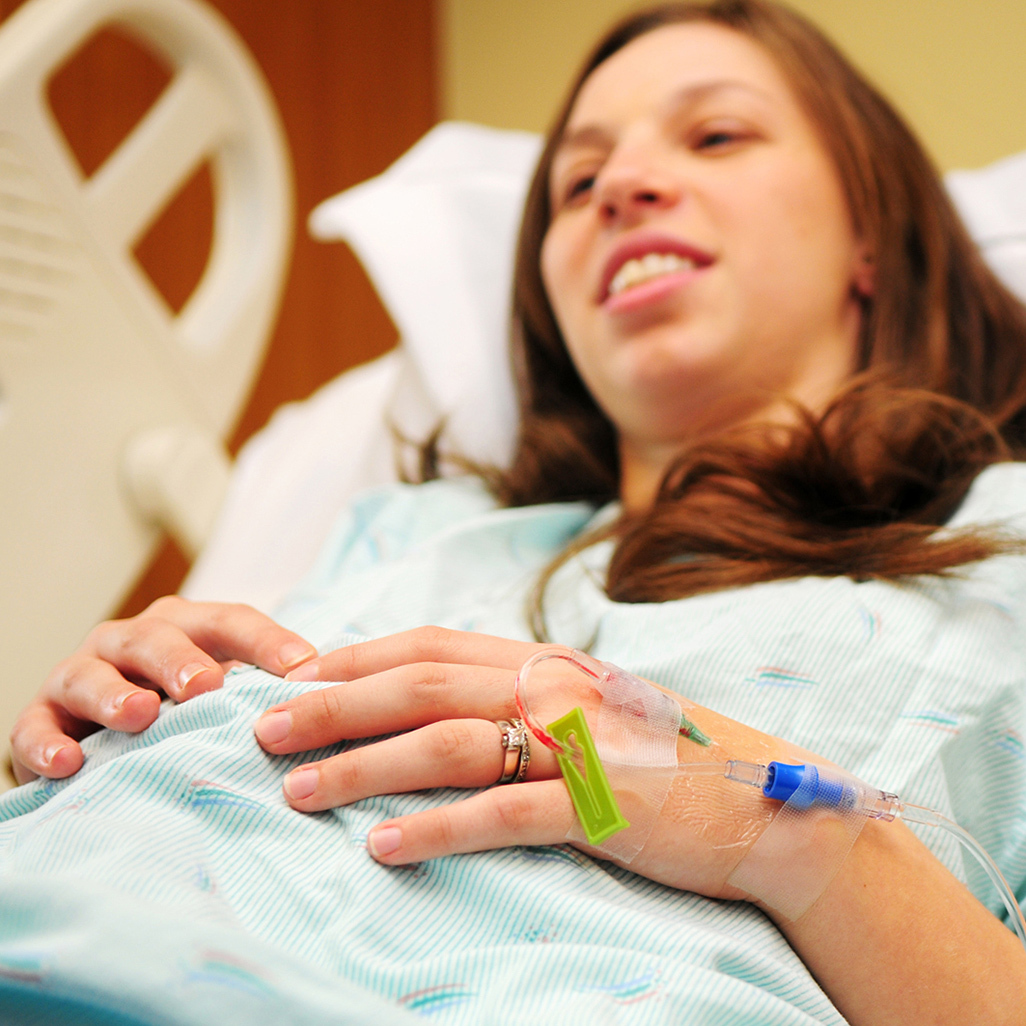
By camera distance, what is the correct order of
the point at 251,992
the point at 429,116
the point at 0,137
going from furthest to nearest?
the point at 429,116
the point at 0,137
the point at 251,992

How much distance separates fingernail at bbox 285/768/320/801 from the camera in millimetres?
563

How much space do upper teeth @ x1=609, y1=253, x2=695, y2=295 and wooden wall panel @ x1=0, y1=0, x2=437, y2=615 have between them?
139cm

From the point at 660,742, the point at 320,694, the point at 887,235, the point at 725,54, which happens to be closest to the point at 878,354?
the point at 887,235

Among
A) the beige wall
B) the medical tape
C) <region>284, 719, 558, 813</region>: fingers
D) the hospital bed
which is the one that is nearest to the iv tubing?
the medical tape

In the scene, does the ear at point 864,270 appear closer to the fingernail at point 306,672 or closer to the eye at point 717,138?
the eye at point 717,138

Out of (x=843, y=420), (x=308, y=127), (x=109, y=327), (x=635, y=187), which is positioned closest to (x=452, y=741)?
(x=843, y=420)

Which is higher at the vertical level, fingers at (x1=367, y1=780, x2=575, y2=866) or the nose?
the nose

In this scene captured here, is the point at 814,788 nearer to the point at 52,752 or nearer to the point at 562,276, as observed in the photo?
the point at 52,752

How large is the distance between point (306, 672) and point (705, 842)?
10.9 inches

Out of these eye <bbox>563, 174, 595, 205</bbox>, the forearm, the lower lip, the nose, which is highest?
the nose

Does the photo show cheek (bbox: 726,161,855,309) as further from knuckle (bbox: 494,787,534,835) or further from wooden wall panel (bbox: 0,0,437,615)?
wooden wall panel (bbox: 0,0,437,615)

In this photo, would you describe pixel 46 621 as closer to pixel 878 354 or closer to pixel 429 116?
pixel 878 354

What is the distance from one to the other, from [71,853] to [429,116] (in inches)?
102

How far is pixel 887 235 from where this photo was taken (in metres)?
1.16
